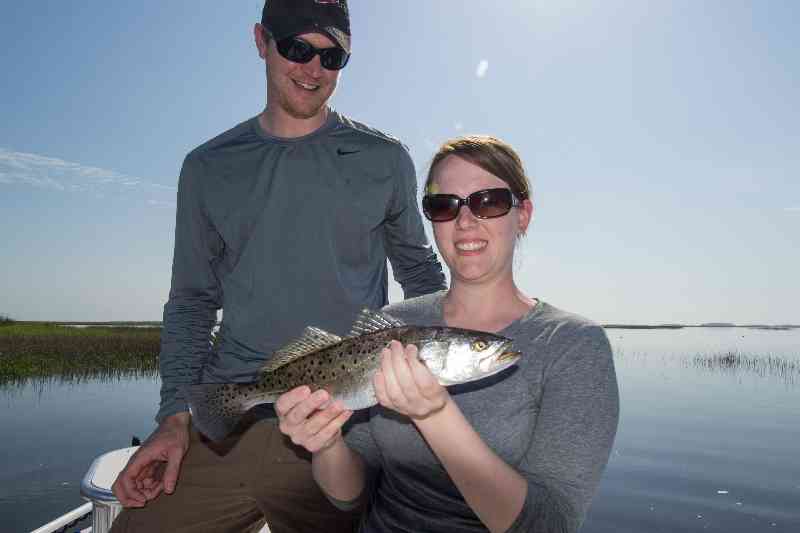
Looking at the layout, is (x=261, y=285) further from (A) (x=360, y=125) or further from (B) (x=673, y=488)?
(B) (x=673, y=488)

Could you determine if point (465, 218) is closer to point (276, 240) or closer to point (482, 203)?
point (482, 203)

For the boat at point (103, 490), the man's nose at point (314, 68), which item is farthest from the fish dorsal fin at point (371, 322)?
the boat at point (103, 490)

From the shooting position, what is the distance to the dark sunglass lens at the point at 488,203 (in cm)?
323

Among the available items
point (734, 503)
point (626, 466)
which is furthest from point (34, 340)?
point (734, 503)

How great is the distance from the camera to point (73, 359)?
33.2m

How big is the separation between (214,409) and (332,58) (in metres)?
2.65

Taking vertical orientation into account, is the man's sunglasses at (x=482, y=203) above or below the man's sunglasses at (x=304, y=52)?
below

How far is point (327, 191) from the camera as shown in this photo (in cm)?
429

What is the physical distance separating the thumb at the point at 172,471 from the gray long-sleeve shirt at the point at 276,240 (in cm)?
33

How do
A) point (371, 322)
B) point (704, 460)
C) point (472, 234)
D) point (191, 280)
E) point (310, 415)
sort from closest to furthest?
point (310, 415) → point (472, 234) → point (371, 322) → point (191, 280) → point (704, 460)

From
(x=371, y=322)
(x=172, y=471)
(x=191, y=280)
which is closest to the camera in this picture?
→ (x=371, y=322)

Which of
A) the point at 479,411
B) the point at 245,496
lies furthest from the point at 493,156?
the point at 245,496

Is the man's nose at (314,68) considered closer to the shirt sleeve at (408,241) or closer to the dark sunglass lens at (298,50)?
the dark sunglass lens at (298,50)

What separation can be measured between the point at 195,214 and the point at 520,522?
3261mm
